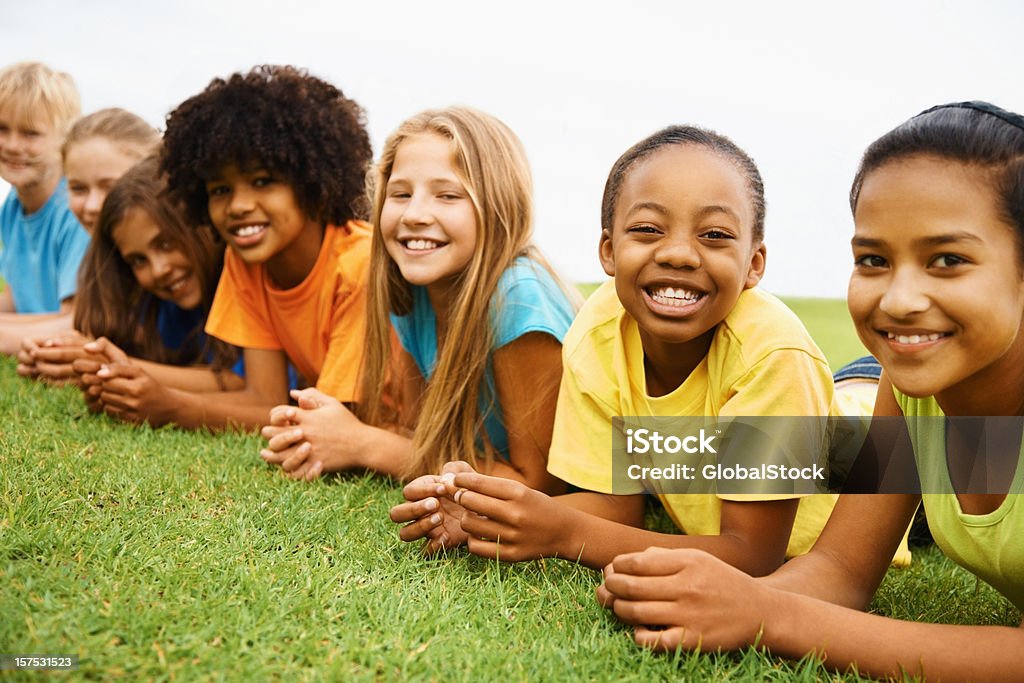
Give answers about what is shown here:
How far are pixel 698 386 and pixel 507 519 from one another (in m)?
0.73

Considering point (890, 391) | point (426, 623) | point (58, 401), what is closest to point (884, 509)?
point (890, 391)

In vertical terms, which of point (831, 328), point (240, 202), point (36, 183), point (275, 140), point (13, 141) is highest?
point (13, 141)

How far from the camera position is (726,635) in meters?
1.86

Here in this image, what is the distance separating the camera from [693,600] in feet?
6.07

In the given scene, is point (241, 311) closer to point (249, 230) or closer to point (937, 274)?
point (249, 230)

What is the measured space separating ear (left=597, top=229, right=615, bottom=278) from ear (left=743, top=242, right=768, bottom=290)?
1.24ft

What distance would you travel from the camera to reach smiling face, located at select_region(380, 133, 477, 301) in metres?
3.18

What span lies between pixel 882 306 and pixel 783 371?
55 cm

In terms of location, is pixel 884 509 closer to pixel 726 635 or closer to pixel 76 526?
pixel 726 635

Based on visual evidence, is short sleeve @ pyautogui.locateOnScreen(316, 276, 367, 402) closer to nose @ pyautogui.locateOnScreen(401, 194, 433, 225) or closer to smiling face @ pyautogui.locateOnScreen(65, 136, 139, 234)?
nose @ pyautogui.locateOnScreen(401, 194, 433, 225)

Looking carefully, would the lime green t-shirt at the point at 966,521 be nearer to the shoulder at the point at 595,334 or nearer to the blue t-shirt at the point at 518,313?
the shoulder at the point at 595,334

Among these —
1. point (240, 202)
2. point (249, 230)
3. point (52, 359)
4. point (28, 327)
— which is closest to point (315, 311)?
point (249, 230)

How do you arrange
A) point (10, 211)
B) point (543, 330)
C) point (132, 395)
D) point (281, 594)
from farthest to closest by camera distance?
point (10, 211) → point (132, 395) → point (543, 330) → point (281, 594)

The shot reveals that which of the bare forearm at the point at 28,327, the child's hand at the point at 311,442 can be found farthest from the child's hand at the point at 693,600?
the bare forearm at the point at 28,327
